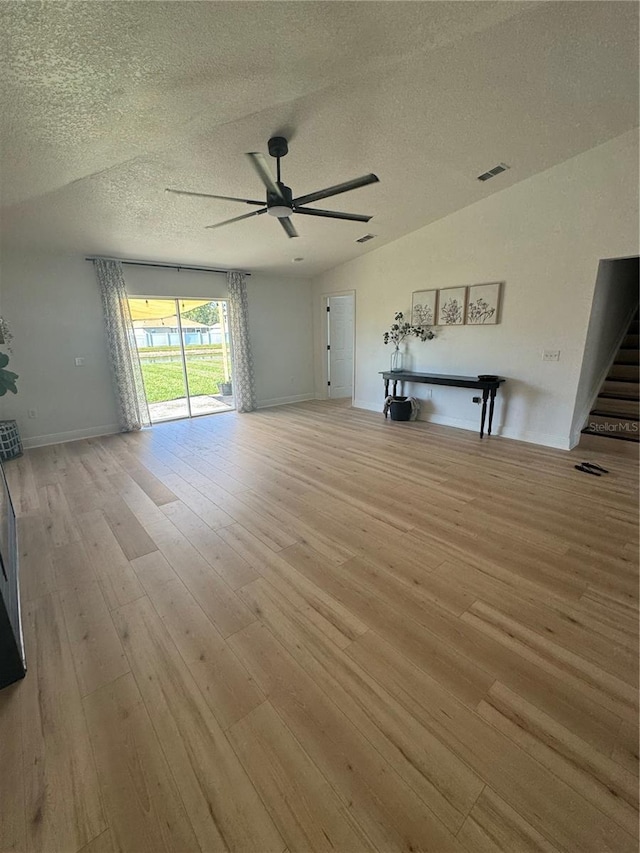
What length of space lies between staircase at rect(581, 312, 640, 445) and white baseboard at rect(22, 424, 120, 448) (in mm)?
6731

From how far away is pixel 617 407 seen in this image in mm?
4609

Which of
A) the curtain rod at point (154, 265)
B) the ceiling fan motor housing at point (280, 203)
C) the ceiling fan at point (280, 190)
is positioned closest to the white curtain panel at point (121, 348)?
the curtain rod at point (154, 265)

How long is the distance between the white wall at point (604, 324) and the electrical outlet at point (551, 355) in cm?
26

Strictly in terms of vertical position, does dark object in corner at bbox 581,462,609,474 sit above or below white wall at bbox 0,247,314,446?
below

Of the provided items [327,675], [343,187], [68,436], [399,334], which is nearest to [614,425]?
[399,334]

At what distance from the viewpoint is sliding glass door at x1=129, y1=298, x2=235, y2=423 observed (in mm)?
5633

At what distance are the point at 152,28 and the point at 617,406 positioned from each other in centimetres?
583

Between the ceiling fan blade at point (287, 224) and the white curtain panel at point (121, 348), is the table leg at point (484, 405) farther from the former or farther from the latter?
the white curtain panel at point (121, 348)

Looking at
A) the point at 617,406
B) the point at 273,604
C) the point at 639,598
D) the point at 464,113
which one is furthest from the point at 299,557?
the point at 617,406

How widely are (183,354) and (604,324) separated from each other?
6.13 metres

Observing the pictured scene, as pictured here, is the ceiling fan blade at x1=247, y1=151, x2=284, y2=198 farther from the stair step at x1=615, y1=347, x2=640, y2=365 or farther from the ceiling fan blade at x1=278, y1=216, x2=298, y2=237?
the stair step at x1=615, y1=347, x2=640, y2=365

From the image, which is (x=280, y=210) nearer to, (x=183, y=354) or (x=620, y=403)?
(x=183, y=354)

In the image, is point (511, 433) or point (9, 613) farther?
point (511, 433)

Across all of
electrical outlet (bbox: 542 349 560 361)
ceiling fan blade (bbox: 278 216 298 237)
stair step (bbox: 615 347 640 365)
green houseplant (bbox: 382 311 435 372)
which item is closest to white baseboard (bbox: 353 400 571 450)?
electrical outlet (bbox: 542 349 560 361)
